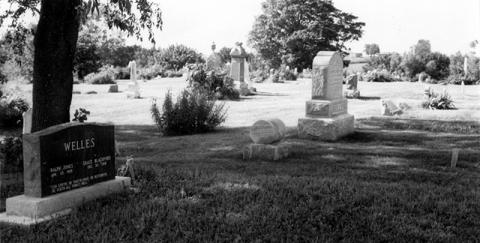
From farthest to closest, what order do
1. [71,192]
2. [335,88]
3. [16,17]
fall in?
1. [335,88]
2. [16,17]
3. [71,192]

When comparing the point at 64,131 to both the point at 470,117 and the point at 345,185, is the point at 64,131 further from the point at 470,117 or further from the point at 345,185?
the point at 470,117

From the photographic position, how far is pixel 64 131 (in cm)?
547

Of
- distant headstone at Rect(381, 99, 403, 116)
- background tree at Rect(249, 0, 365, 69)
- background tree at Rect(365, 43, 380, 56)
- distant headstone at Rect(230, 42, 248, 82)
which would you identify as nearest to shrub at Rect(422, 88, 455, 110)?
distant headstone at Rect(381, 99, 403, 116)

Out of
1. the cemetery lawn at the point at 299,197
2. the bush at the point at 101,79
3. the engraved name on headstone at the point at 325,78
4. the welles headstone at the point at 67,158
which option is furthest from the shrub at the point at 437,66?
the welles headstone at the point at 67,158

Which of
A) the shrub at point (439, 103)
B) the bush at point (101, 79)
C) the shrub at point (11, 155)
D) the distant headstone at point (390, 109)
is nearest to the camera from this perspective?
the shrub at point (11, 155)

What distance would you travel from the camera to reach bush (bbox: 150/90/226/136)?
1434 centimetres

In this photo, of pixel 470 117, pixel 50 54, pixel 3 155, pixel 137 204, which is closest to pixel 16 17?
pixel 50 54

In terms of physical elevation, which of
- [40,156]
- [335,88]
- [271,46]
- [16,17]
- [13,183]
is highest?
[271,46]

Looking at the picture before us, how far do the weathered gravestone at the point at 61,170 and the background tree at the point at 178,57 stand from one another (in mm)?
48887

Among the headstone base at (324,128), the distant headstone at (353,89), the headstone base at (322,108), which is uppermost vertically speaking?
the distant headstone at (353,89)

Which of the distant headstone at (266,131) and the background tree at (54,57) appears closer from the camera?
the background tree at (54,57)

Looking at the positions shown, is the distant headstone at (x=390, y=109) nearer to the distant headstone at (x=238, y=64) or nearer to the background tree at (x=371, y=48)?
the distant headstone at (x=238, y=64)

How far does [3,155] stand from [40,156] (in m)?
5.24

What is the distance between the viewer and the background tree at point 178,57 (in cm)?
5503
